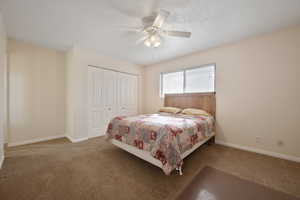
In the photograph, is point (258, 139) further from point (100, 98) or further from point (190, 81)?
point (100, 98)

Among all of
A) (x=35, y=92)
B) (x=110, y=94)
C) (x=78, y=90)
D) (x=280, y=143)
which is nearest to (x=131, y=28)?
(x=78, y=90)

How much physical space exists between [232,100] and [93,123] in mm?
3804

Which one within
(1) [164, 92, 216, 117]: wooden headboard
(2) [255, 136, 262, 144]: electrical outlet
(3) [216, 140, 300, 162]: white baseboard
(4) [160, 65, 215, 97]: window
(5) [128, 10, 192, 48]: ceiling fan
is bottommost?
(3) [216, 140, 300, 162]: white baseboard

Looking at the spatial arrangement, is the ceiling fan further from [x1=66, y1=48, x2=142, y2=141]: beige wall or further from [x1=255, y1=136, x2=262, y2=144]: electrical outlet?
[x1=255, y1=136, x2=262, y2=144]: electrical outlet

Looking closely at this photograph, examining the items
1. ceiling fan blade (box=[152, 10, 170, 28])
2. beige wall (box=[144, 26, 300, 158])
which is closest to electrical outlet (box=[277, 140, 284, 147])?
beige wall (box=[144, 26, 300, 158])

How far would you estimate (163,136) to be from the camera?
172cm

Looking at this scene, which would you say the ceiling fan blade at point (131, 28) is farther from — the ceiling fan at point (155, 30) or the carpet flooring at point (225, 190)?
the carpet flooring at point (225, 190)

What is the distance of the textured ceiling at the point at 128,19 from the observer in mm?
1695

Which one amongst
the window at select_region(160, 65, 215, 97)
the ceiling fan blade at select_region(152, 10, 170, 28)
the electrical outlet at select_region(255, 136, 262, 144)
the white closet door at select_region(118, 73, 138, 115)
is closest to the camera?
the ceiling fan blade at select_region(152, 10, 170, 28)

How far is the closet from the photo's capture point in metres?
3.42

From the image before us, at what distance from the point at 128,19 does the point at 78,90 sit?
219cm

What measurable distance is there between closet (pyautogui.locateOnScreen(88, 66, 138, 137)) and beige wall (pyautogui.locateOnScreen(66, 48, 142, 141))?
15cm

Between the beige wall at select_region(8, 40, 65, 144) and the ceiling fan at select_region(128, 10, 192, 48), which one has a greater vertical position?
the ceiling fan at select_region(128, 10, 192, 48)

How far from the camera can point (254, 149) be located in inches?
100
